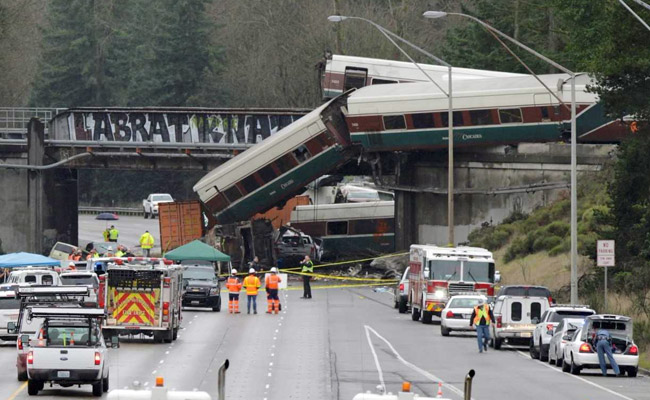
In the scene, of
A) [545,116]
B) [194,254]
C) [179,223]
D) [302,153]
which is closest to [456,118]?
[545,116]

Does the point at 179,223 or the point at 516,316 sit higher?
the point at 179,223

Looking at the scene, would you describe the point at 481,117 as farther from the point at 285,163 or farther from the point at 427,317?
the point at 427,317

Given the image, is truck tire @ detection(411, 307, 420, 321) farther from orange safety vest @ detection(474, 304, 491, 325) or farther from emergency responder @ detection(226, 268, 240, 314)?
orange safety vest @ detection(474, 304, 491, 325)

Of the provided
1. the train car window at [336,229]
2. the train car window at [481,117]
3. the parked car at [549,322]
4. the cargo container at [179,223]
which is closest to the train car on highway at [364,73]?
the train car window at [481,117]

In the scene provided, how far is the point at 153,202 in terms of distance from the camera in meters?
119

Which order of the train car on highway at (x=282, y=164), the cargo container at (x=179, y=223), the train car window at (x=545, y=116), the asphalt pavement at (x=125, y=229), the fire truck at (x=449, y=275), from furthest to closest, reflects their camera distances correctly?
1. the asphalt pavement at (x=125, y=229)
2. the cargo container at (x=179, y=223)
3. the train car on highway at (x=282, y=164)
4. the train car window at (x=545, y=116)
5. the fire truck at (x=449, y=275)

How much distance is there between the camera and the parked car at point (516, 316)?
137 ft

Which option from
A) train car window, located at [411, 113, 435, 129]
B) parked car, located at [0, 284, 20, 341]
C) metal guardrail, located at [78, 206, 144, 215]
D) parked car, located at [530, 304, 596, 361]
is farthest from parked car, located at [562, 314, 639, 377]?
metal guardrail, located at [78, 206, 144, 215]

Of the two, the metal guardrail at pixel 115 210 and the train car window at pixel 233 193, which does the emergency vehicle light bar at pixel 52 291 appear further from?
the metal guardrail at pixel 115 210

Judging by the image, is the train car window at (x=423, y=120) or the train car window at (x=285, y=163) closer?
the train car window at (x=423, y=120)

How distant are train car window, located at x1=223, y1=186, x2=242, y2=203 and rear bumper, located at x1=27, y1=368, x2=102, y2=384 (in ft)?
136

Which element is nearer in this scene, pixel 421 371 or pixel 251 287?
pixel 421 371

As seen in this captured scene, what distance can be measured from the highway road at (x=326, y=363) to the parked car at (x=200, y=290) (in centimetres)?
149

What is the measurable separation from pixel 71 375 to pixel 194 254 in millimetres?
30211
